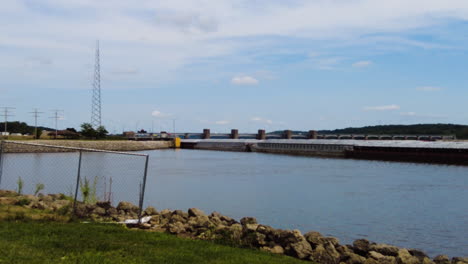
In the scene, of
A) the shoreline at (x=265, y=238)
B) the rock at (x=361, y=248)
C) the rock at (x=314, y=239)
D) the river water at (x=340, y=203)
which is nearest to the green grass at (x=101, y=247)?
the shoreline at (x=265, y=238)

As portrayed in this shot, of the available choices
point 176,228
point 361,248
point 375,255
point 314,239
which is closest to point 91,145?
point 176,228

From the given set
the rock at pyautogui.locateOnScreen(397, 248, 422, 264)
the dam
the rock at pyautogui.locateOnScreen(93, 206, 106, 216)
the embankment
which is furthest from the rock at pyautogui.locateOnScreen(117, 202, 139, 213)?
the dam

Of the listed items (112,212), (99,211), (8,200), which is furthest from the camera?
(8,200)

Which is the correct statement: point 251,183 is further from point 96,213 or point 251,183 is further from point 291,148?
point 291,148

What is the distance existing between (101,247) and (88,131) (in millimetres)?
98114

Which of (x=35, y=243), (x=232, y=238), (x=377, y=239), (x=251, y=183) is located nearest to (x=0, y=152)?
(x=35, y=243)

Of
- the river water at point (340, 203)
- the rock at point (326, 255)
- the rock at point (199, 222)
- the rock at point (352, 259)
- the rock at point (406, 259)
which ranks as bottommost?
the river water at point (340, 203)

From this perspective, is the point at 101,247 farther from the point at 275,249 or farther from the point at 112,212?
the point at 112,212

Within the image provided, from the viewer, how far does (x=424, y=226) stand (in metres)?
20.1

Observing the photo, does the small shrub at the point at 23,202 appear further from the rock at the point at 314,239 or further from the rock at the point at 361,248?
the rock at the point at 361,248

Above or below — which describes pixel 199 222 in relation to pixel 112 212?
below

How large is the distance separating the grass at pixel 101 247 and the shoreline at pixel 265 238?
0.89 metres

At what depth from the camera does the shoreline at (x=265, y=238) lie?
1159cm

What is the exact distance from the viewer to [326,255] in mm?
11625
